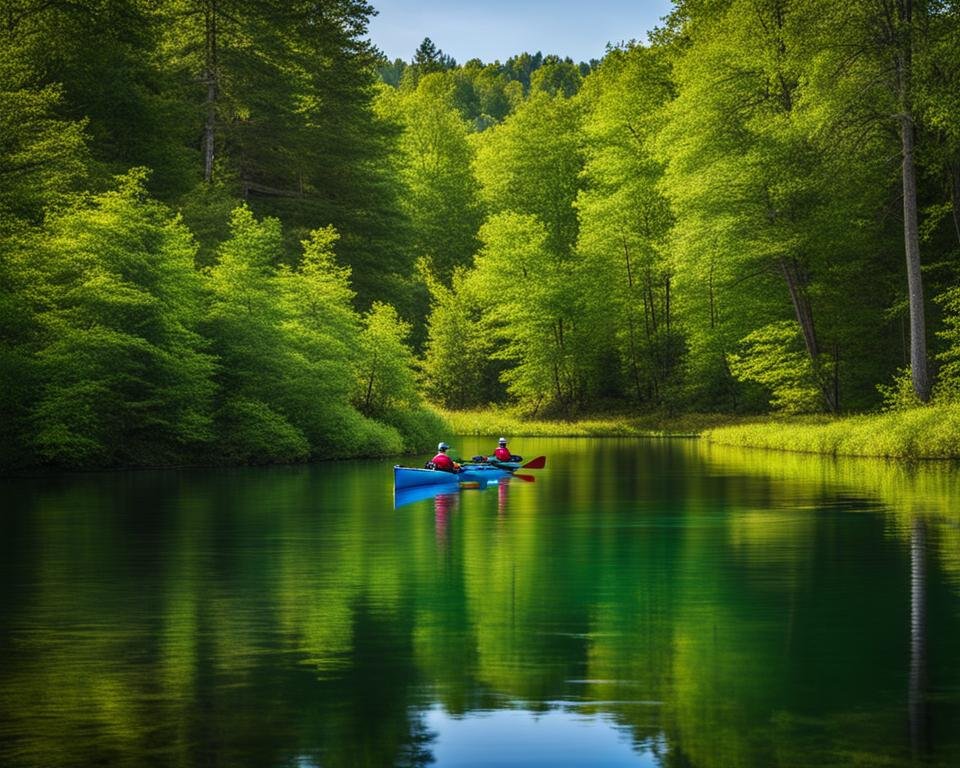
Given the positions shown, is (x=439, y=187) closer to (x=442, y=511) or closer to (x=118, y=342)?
(x=118, y=342)

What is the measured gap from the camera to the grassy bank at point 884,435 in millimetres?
38531

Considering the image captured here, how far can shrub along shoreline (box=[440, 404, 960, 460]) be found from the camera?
39.1 meters

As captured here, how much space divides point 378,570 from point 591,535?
486cm

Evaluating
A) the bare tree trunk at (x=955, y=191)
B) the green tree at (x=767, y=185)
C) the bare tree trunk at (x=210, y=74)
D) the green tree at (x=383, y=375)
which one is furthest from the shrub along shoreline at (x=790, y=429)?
the bare tree trunk at (x=210, y=74)

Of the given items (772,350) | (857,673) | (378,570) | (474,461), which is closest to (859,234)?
(772,350)

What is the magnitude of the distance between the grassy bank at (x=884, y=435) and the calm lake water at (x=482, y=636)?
1361 cm

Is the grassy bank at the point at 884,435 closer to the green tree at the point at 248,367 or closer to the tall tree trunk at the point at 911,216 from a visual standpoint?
the tall tree trunk at the point at 911,216

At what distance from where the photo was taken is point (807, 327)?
5169 cm

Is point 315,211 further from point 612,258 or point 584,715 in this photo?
point 584,715

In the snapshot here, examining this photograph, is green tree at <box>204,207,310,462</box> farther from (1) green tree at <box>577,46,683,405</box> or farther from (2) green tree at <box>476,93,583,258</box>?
(2) green tree at <box>476,93,583,258</box>

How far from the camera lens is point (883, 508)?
24.7 m

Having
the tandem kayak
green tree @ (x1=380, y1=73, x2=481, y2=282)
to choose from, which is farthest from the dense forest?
the tandem kayak

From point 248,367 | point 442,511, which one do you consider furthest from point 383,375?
point 442,511

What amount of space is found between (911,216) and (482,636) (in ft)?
108
